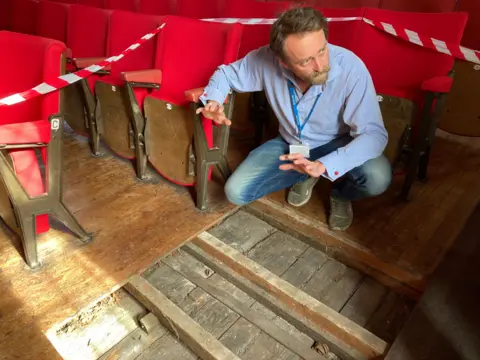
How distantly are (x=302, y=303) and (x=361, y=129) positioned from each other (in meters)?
0.68

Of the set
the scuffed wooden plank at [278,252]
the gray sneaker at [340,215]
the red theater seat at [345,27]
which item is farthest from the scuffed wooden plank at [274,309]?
the red theater seat at [345,27]

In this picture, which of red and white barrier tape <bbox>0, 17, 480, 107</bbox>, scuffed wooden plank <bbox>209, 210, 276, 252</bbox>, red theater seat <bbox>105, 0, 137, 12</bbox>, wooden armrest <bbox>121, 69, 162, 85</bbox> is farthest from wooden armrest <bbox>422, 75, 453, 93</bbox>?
red theater seat <bbox>105, 0, 137, 12</bbox>

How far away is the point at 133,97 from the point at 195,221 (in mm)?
696

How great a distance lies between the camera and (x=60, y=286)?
4.47 feet

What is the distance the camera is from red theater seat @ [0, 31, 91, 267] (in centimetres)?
128

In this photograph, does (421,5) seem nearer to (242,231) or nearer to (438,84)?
(438,84)

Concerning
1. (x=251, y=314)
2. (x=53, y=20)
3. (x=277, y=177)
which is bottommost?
(x=251, y=314)

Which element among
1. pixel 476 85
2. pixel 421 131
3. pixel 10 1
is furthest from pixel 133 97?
pixel 10 1

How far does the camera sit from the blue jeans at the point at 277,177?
1.50 meters

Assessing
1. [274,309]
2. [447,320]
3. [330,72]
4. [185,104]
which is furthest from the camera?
[185,104]

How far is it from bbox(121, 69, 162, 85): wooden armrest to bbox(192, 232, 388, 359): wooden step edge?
0.82 metres

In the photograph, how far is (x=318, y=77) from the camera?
4.26ft

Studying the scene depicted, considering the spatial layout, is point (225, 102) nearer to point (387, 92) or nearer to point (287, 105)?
point (287, 105)

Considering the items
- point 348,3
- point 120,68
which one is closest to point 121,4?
point 120,68
